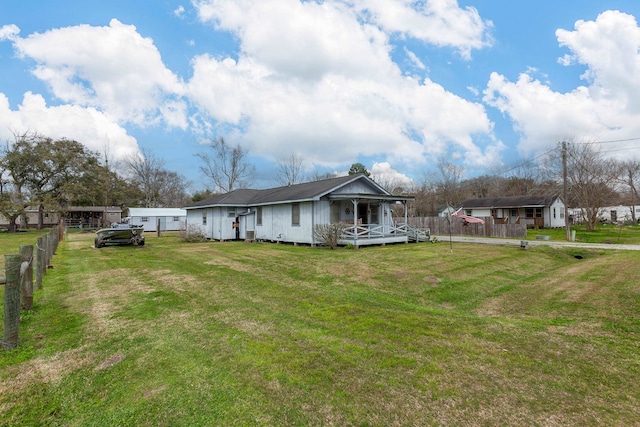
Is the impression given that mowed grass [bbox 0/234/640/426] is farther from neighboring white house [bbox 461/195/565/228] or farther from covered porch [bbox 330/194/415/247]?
neighboring white house [bbox 461/195/565/228]

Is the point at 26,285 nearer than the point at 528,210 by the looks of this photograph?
Yes

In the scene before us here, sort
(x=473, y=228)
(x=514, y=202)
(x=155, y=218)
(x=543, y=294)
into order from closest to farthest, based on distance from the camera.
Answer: (x=543, y=294)
(x=473, y=228)
(x=514, y=202)
(x=155, y=218)

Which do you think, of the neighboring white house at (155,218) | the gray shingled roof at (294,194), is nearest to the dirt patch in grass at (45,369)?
the gray shingled roof at (294,194)

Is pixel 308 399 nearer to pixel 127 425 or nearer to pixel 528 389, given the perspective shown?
pixel 127 425

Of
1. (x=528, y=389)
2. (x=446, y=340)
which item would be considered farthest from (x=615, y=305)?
(x=528, y=389)

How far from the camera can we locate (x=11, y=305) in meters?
4.25

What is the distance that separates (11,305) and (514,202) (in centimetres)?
4370

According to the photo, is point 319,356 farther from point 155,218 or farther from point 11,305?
point 155,218

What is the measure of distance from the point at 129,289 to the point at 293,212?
39.6ft

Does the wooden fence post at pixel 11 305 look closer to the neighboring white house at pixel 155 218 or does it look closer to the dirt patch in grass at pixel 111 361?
the dirt patch in grass at pixel 111 361

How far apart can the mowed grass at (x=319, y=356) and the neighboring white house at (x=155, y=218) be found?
33.0 metres

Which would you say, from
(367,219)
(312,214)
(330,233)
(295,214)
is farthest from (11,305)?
(367,219)

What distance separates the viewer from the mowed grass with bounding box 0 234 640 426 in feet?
9.71

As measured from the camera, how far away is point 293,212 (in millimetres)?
19250
